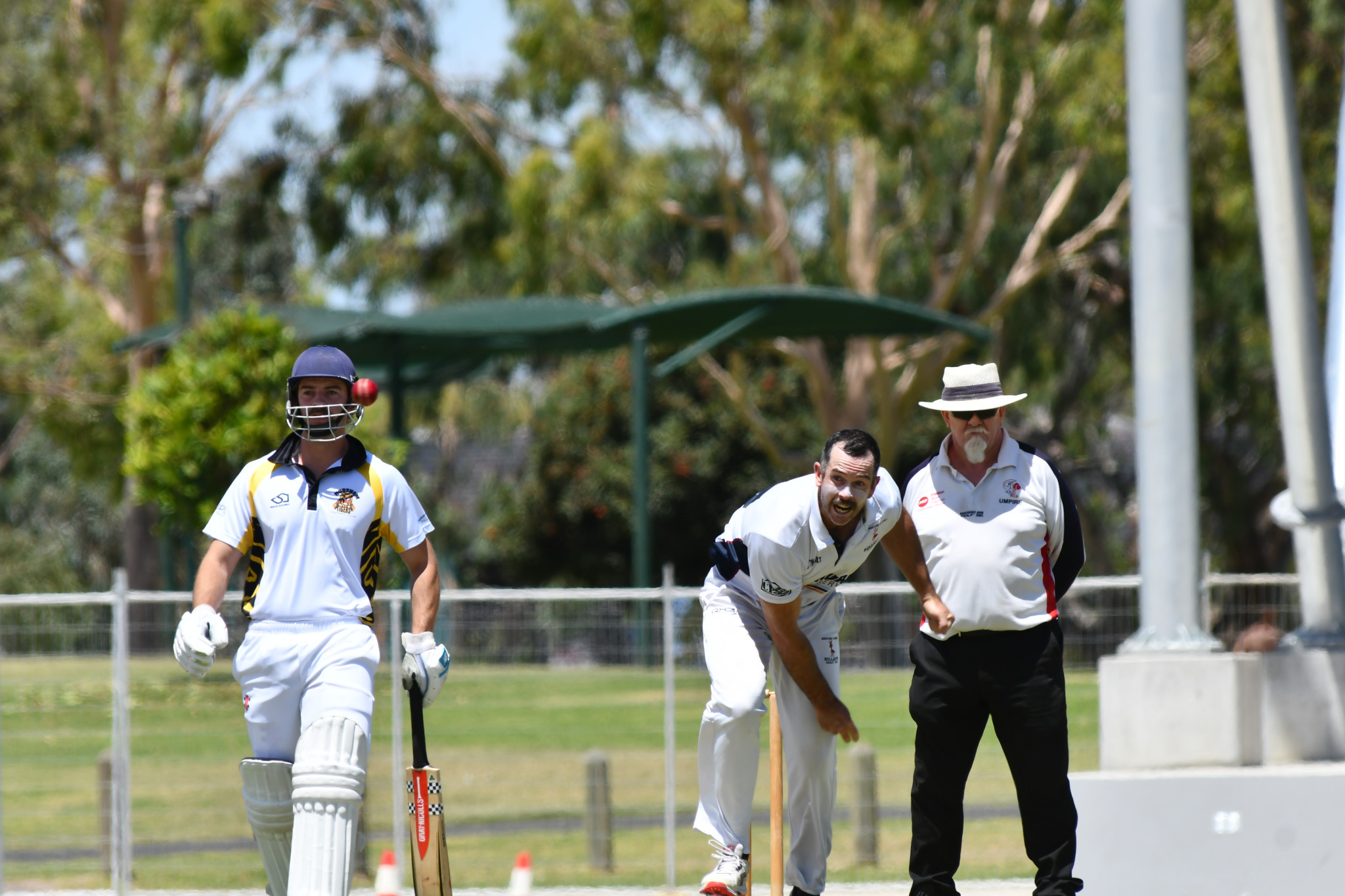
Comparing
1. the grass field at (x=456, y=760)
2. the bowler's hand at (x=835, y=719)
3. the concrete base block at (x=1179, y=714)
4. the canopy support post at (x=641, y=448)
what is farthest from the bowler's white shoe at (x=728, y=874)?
the canopy support post at (x=641, y=448)

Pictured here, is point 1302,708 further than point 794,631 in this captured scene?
Yes

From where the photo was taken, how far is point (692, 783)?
10203 millimetres

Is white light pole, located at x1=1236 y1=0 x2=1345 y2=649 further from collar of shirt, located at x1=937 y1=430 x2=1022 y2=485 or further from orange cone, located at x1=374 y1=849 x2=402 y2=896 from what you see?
orange cone, located at x1=374 y1=849 x2=402 y2=896

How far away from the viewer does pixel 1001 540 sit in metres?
6.48

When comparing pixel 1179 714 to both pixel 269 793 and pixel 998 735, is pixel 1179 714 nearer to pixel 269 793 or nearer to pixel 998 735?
pixel 998 735

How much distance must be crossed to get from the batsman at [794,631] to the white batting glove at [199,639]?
1.78 metres

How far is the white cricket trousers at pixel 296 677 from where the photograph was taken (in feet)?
19.3

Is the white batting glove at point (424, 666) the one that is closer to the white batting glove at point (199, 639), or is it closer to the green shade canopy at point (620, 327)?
the white batting glove at point (199, 639)

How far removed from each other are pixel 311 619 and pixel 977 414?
2.42 m

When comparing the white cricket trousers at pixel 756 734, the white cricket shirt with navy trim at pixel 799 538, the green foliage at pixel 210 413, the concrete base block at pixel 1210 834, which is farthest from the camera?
the green foliage at pixel 210 413

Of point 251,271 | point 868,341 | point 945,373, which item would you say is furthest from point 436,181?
point 945,373

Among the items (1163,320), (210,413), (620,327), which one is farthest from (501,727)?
(620,327)

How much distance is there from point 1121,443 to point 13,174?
28.7m

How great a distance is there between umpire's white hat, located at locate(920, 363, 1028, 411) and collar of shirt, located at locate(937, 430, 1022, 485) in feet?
0.53
